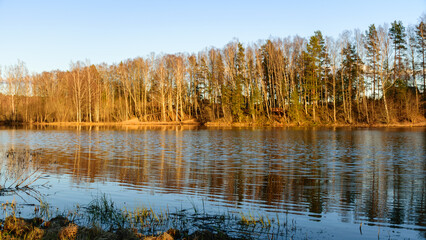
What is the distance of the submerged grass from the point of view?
21.1ft

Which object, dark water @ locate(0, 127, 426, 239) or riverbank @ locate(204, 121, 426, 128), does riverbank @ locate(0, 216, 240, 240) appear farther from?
riverbank @ locate(204, 121, 426, 128)

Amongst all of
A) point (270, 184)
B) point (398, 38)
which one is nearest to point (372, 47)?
point (398, 38)

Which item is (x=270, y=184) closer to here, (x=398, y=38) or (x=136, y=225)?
(x=136, y=225)

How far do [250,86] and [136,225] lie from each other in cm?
6281

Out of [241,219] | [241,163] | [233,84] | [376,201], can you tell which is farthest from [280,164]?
[233,84]

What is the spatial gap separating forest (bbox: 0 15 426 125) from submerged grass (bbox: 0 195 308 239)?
5437 cm

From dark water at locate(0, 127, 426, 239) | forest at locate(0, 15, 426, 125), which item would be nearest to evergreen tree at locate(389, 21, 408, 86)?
forest at locate(0, 15, 426, 125)

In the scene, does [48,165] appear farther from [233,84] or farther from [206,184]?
[233,84]

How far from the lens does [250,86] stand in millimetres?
69062

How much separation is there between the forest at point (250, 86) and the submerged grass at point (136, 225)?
5437 centimetres

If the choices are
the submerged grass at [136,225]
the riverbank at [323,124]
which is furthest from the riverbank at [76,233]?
the riverbank at [323,124]

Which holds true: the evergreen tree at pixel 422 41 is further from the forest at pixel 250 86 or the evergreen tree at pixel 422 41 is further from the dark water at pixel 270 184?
the dark water at pixel 270 184

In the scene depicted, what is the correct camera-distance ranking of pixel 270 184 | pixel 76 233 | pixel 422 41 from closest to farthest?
pixel 76 233
pixel 270 184
pixel 422 41

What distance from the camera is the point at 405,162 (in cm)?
1838
